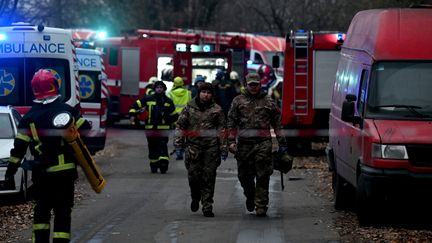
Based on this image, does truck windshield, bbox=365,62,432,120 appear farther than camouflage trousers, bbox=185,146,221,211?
No

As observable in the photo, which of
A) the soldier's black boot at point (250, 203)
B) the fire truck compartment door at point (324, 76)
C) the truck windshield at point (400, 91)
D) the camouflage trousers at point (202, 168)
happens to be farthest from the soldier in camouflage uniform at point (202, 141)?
the fire truck compartment door at point (324, 76)

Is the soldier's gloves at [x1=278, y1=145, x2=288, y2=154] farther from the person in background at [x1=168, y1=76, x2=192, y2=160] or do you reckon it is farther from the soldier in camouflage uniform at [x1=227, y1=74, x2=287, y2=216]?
the person in background at [x1=168, y1=76, x2=192, y2=160]

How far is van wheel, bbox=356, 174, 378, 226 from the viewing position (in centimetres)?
1218

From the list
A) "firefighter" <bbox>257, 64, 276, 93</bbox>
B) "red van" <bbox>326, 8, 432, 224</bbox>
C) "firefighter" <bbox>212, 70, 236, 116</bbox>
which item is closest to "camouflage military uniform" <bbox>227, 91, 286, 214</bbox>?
"red van" <bbox>326, 8, 432, 224</bbox>

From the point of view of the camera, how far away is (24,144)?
→ 9.87m

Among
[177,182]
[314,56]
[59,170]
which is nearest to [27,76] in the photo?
[177,182]

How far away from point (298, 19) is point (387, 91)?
2906cm

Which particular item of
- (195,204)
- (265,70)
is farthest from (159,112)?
(265,70)

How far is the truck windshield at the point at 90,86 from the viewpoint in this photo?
80.9ft

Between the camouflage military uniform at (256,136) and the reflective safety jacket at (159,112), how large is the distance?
6.49 metres

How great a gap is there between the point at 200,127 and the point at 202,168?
1.73 ft

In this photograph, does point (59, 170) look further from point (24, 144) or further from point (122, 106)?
point (122, 106)

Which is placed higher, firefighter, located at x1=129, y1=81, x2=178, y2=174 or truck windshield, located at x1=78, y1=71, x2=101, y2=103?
truck windshield, located at x1=78, y1=71, x2=101, y2=103

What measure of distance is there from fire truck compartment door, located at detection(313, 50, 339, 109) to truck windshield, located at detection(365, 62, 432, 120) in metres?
11.0
